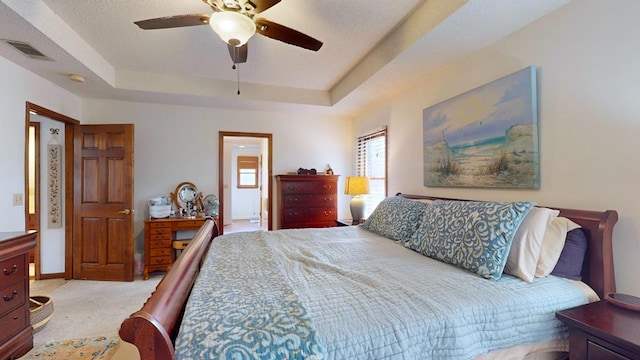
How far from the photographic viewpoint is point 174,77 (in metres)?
3.48

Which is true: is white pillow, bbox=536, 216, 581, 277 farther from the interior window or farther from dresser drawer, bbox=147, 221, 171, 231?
the interior window

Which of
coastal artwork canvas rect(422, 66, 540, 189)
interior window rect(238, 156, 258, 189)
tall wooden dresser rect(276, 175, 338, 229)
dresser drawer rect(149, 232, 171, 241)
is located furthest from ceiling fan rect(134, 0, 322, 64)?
interior window rect(238, 156, 258, 189)

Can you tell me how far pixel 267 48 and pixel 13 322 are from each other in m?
2.96

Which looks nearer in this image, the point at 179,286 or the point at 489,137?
the point at 179,286

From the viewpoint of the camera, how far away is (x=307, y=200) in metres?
4.15

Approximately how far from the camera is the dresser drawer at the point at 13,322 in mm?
1873

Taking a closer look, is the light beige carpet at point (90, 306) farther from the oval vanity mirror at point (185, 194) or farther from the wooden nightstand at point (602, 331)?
the wooden nightstand at point (602, 331)

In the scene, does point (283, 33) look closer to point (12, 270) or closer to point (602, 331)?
point (602, 331)

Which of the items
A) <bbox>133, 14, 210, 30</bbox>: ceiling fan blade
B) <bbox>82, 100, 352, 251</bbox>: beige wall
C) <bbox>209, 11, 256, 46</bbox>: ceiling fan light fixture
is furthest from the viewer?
<bbox>82, 100, 352, 251</bbox>: beige wall

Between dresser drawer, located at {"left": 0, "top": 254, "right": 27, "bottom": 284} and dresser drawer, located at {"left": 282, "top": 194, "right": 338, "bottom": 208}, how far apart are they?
2.63 m

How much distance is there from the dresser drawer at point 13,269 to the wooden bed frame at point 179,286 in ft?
4.36

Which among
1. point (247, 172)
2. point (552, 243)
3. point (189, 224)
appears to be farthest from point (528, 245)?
point (247, 172)

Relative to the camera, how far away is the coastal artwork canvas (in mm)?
1872

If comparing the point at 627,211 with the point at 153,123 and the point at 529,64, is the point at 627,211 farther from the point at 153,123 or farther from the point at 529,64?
the point at 153,123
